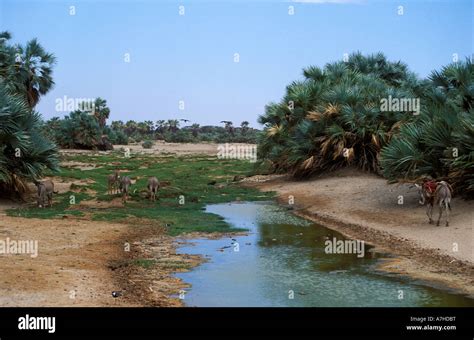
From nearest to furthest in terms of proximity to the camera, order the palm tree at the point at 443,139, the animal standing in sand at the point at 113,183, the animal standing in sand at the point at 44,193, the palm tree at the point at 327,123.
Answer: the palm tree at the point at 443,139
the animal standing in sand at the point at 44,193
the animal standing in sand at the point at 113,183
the palm tree at the point at 327,123

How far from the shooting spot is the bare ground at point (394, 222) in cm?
1145

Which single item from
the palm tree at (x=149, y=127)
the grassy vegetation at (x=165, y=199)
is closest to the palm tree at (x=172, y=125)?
the palm tree at (x=149, y=127)

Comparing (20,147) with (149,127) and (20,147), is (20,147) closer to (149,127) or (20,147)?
(20,147)

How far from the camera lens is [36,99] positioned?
32.8m

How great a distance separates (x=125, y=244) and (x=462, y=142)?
31.3 feet

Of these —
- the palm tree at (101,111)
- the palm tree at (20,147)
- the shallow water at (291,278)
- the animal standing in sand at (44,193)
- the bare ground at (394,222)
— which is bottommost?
the shallow water at (291,278)

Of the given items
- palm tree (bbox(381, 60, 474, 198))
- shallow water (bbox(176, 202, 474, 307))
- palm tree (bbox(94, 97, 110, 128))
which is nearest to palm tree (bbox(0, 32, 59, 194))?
shallow water (bbox(176, 202, 474, 307))

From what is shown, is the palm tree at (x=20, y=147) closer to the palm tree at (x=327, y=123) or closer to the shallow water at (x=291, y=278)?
the shallow water at (x=291, y=278)

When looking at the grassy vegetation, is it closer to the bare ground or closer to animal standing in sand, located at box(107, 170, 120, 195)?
animal standing in sand, located at box(107, 170, 120, 195)

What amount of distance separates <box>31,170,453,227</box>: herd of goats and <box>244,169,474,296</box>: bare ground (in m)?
0.42

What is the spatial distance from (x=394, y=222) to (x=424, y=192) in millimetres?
1235

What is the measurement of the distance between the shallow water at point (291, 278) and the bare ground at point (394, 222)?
0.69 metres

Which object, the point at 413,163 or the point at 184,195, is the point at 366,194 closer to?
the point at 413,163
